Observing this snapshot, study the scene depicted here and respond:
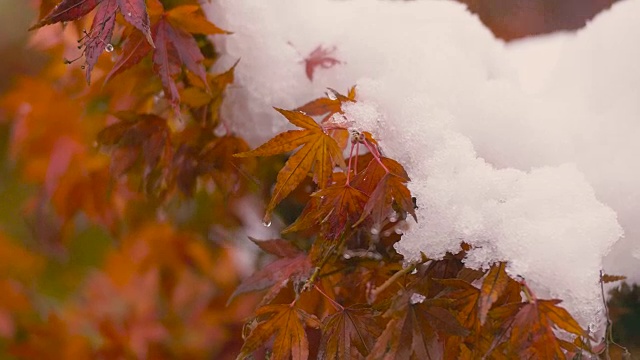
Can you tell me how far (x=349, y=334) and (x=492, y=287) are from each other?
130 mm

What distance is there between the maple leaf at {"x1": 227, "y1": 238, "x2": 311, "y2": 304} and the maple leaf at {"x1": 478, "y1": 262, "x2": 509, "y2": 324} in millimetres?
174

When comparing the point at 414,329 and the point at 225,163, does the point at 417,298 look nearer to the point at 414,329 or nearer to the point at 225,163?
the point at 414,329

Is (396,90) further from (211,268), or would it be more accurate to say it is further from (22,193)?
(22,193)

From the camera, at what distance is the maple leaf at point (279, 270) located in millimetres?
561

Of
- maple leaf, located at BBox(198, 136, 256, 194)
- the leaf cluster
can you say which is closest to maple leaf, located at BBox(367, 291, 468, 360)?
the leaf cluster

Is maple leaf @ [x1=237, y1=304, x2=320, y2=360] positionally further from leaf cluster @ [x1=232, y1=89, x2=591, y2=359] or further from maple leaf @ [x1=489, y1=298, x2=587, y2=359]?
maple leaf @ [x1=489, y1=298, x2=587, y2=359]

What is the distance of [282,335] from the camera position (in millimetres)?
515

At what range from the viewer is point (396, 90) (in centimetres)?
58

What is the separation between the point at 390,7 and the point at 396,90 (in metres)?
0.19

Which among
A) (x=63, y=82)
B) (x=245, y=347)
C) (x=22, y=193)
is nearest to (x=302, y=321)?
(x=245, y=347)

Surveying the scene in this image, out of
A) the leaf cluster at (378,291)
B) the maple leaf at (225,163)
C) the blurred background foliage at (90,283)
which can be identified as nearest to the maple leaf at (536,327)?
the leaf cluster at (378,291)

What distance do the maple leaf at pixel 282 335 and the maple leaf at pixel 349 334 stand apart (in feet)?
0.05

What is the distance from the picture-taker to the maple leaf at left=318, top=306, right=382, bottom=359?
1.64ft

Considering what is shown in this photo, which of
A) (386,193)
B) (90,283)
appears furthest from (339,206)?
(90,283)
